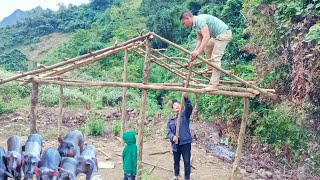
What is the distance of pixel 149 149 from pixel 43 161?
3882mm

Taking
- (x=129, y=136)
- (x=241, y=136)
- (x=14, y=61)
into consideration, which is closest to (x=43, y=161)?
(x=129, y=136)

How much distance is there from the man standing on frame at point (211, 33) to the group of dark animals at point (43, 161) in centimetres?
193

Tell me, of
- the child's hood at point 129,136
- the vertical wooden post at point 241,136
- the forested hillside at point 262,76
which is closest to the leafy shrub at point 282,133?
the forested hillside at point 262,76

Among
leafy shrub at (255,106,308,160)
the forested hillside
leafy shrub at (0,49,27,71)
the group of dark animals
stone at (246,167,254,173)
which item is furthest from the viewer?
leafy shrub at (0,49,27,71)

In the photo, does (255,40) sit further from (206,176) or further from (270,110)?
(206,176)

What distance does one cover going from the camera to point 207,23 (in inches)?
213

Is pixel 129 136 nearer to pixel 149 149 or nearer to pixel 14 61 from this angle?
pixel 149 149

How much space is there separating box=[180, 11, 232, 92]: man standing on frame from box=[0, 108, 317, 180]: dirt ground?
1.83m

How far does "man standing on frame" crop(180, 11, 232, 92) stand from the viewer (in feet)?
17.1

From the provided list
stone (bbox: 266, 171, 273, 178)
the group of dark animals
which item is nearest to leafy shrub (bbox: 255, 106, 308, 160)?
stone (bbox: 266, 171, 273, 178)

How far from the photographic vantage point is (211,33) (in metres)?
5.48

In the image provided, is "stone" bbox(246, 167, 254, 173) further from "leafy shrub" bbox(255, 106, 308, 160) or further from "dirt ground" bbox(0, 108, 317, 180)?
"leafy shrub" bbox(255, 106, 308, 160)

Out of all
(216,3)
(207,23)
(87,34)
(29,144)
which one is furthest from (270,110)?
(87,34)

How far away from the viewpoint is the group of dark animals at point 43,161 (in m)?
4.80
